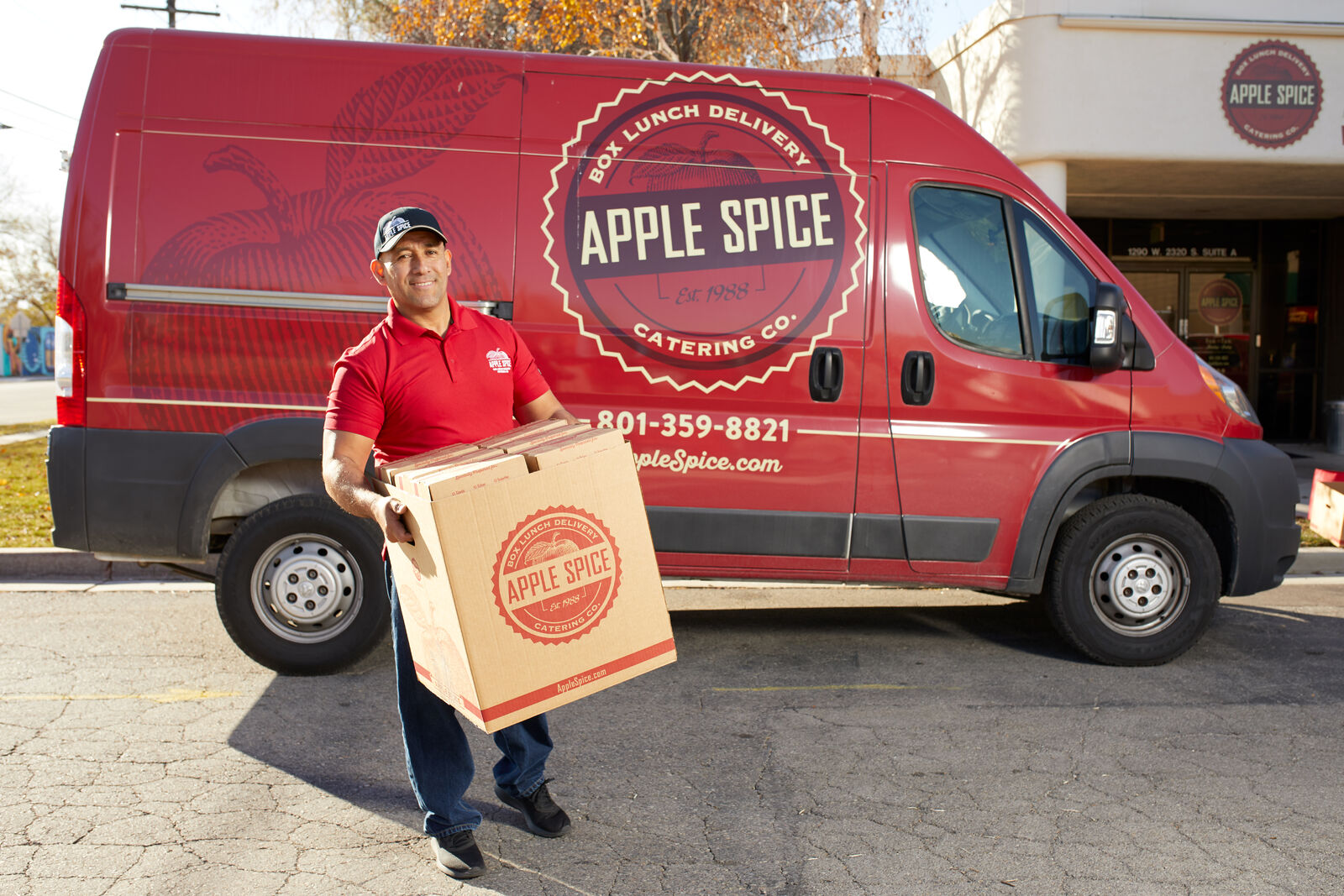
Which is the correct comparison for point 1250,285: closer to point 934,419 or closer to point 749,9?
point 749,9

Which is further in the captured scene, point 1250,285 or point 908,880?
point 1250,285

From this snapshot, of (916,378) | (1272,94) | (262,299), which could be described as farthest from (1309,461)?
(262,299)

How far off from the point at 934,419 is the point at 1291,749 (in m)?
1.85

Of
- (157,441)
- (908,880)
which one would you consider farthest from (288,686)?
(908,880)

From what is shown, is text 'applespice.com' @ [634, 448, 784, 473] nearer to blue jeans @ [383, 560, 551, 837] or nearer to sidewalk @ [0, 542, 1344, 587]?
blue jeans @ [383, 560, 551, 837]

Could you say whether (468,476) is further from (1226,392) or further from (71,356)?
(1226,392)

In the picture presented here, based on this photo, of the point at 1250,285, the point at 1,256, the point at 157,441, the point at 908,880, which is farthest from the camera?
the point at 1,256

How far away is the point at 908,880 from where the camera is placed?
3.13 meters

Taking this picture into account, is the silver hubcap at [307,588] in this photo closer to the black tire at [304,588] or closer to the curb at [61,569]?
the black tire at [304,588]

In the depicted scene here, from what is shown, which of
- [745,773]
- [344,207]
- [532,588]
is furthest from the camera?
[344,207]

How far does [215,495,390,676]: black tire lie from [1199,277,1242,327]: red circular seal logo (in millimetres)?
13580

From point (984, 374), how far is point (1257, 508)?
4.75ft

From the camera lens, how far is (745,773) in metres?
3.91

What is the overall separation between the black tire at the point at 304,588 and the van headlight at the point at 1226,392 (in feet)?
12.5
